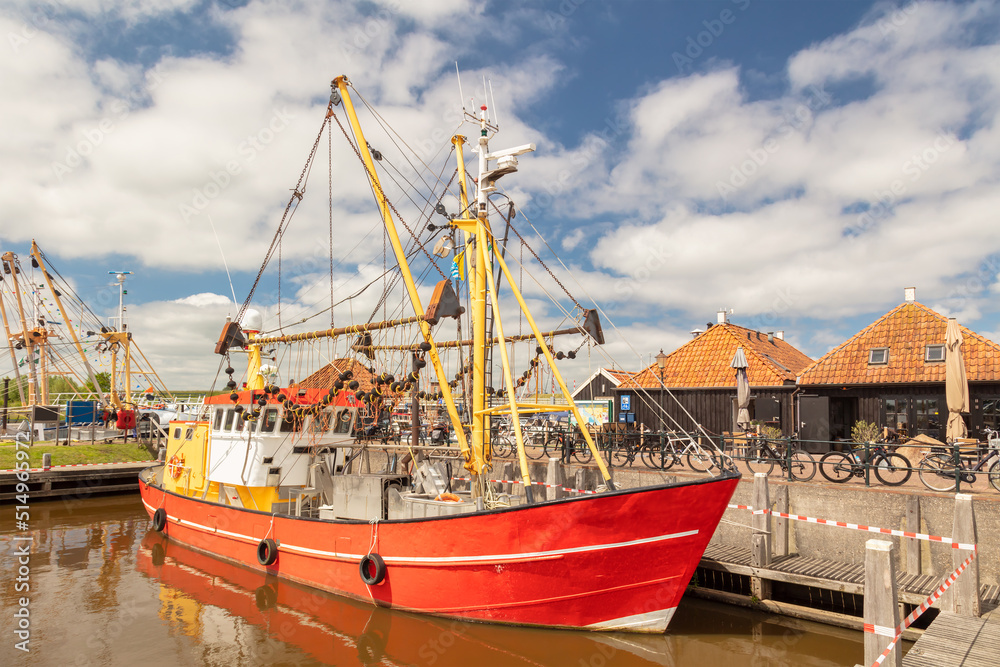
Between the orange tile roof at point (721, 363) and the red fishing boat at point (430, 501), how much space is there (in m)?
8.88

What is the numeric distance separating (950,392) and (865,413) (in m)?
5.73

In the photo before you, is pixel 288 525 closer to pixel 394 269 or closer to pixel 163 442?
pixel 394 269

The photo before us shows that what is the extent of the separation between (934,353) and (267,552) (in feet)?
70.2

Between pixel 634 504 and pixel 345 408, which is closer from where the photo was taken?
pixel 634 504

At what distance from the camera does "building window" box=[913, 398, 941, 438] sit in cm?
1839

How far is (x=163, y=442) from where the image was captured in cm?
2873

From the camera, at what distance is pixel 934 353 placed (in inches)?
756

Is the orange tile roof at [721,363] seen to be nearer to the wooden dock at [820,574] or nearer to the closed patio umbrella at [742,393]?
the closed patio umbrella at [742,393]

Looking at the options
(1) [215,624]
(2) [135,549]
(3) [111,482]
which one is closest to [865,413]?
(1) [215,624]

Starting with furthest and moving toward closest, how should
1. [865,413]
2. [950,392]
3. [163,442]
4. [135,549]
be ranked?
[163,442] → [865,413] → [135,549] → [950,392]

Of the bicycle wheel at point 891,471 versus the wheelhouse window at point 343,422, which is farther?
the wheelhouse window at point 343,422

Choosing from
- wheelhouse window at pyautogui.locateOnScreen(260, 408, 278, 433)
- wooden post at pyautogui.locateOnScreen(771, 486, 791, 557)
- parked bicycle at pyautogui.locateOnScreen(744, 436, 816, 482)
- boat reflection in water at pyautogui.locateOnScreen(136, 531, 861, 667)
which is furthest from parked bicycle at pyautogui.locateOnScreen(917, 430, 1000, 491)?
wheelhouse window at pyautogui.locateOnScreen(260, 408, 278, 433)

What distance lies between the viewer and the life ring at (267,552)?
40.9 feet

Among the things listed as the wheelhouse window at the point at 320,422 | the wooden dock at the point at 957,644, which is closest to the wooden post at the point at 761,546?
the wooden dock at the point at 957,644
